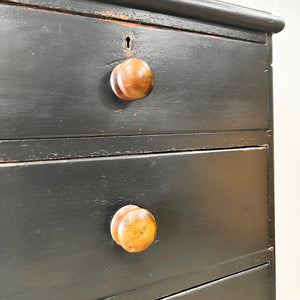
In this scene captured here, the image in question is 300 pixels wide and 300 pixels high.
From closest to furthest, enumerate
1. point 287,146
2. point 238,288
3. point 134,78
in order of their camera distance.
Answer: point 134,78 → point 238,288 → point 287,146

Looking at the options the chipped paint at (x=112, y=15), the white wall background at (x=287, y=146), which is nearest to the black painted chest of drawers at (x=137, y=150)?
the chipped paint at (x=112, y=15)

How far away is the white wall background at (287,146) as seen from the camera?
104cm

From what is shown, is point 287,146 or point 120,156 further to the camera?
point 287,146

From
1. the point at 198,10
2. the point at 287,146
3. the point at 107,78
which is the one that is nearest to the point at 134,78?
the point at 107,78

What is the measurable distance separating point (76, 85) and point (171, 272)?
29cm

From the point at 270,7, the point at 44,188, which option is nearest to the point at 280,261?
the point at 270,7

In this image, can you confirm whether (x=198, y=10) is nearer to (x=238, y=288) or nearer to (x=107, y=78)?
(x=107, y=78)

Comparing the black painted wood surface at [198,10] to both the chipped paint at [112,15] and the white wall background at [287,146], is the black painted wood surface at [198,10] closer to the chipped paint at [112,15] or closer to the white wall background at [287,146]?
the chipped paint at [112,15]

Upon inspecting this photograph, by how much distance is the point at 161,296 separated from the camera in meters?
0.44

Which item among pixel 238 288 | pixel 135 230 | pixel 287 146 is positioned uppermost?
pixel 287 146

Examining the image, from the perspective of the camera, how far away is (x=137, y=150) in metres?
0.42

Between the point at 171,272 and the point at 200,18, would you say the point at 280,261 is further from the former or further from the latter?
the point at 200,18

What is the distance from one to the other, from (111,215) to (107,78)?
0.18 meters

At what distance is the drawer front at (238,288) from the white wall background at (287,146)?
60 centimetres
